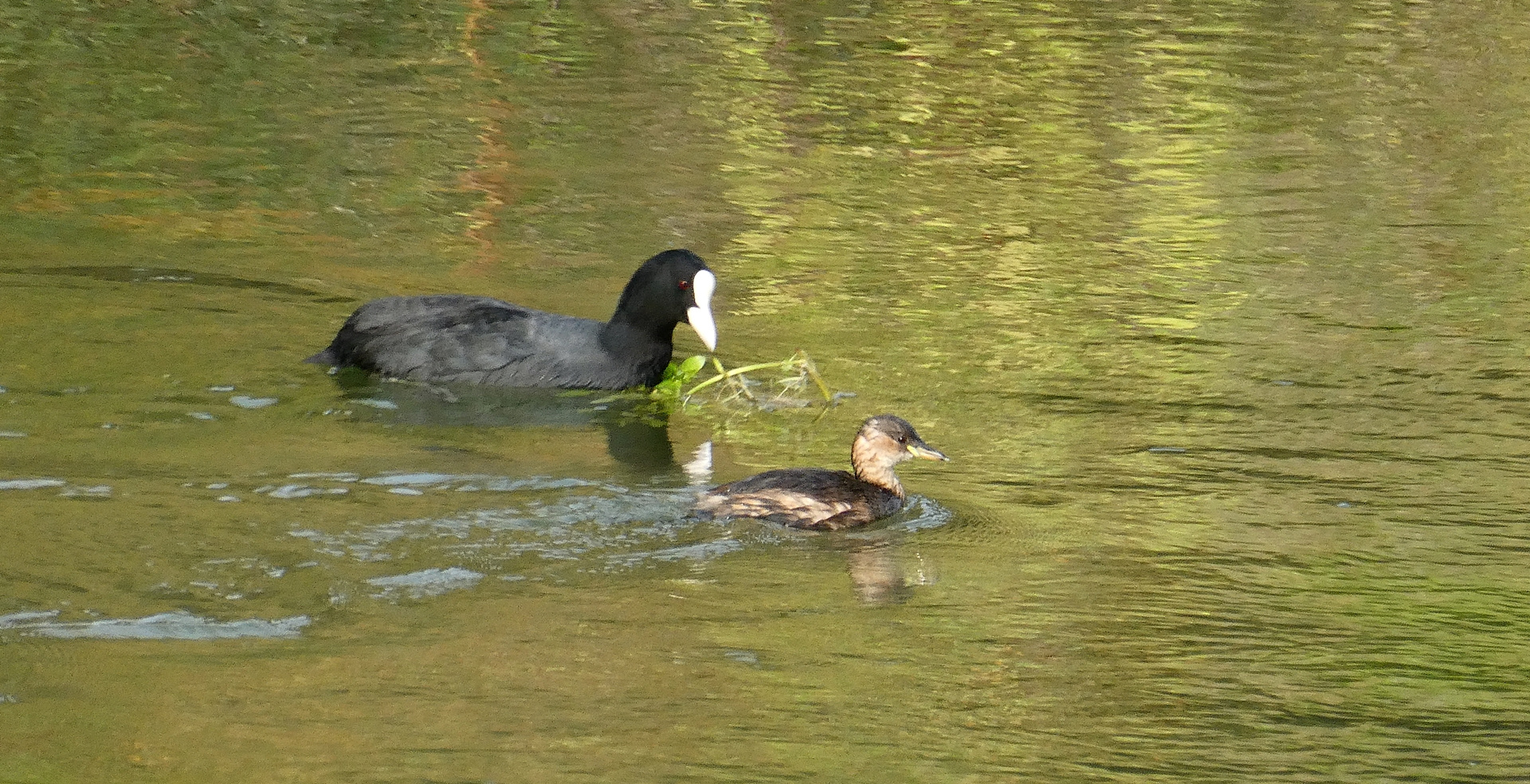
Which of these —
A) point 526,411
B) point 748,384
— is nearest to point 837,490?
point 526,411

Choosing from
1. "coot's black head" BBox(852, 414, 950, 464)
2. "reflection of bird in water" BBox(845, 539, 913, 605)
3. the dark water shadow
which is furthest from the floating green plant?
the dark water shadow

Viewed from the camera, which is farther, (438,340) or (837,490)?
(438,340)

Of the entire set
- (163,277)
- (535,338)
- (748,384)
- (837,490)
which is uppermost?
(837,490)

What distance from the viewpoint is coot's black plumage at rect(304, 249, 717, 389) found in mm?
11562

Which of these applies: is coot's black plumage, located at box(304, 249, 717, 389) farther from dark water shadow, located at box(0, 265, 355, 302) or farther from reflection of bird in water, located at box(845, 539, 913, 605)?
reflection of bird in water, located at box(845, 539, 913, 605)

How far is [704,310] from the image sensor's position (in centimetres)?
1157

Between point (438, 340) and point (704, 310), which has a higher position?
point (704, 310)

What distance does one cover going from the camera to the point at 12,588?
300 inches

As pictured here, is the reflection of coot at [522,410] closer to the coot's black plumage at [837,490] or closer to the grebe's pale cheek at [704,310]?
the grebe's pale cheek at [704,310]

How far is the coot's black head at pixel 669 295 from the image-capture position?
1160 cm

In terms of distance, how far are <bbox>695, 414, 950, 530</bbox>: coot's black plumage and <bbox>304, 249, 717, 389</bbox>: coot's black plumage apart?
229cm

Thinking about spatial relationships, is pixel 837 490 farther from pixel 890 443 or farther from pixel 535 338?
pixel 535 338

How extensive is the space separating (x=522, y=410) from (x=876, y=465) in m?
2.53

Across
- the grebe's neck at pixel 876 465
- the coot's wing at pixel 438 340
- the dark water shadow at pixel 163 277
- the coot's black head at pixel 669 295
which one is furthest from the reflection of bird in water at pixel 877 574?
the dark water shadow at pixel 163 277
